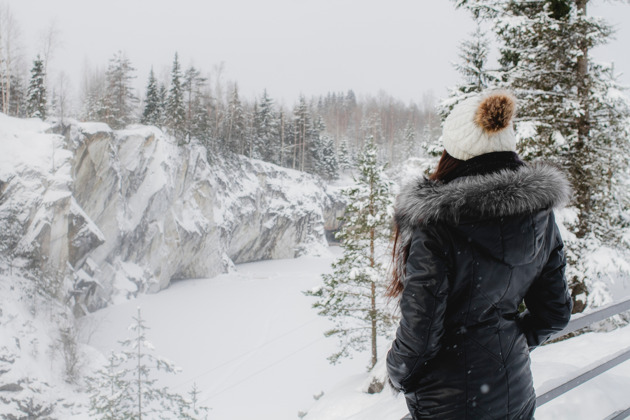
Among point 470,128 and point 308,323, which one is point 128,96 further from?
point 470,128

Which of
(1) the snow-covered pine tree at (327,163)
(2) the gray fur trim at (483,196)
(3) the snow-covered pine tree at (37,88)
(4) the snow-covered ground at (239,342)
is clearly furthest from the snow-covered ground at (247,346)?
(1) the snow-covered pine tree at (327,163)

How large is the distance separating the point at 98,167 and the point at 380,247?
1866 centimetres

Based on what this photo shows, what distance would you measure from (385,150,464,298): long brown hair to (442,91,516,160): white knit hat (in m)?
0.04

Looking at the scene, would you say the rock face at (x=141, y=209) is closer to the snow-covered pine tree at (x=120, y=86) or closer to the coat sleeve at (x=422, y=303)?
the snow-covered pine tree at (x=120, y=86)

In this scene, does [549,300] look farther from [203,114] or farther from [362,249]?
[203,114]

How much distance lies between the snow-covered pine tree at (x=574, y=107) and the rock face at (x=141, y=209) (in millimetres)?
20190

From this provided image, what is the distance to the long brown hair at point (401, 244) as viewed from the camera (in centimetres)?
141

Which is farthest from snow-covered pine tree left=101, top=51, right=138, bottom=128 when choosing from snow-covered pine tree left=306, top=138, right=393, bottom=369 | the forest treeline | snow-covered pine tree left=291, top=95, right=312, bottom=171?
snow-covered pine tree left=306, top=138, right=393, bottom=369

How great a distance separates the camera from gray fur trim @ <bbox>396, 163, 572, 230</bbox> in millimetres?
1213

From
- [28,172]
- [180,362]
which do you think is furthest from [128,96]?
[180,362]

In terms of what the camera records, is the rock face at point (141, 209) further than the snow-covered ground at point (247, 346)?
Yes

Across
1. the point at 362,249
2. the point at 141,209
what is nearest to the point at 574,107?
the point at 362,249

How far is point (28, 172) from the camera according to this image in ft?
62.2

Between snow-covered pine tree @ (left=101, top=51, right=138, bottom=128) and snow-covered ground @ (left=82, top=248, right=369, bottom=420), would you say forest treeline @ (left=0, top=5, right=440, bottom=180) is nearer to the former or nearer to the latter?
snow-covered pine tree @ (left=101, top=51, right=138, bottom=128)
